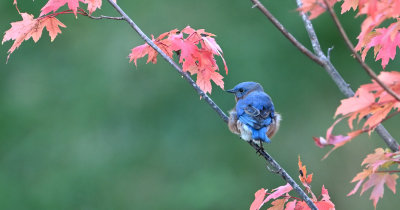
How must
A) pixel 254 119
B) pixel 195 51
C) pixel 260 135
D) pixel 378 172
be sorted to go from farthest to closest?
pixel 254 119, pixel 260 135, pixel 195 51, pixel 378 172

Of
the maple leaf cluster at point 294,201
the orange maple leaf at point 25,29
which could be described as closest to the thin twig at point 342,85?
the maple leaf cluster at point 294,201

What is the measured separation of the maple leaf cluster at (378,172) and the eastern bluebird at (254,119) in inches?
48.4

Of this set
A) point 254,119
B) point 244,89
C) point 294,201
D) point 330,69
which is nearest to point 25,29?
point 254,119

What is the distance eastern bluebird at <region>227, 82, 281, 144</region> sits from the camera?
3.31m

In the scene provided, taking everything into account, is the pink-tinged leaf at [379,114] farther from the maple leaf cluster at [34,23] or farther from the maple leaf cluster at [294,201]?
the maple leaf cluster at [34,23]

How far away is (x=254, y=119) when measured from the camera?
3385 millimetres

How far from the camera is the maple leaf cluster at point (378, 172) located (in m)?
1.82

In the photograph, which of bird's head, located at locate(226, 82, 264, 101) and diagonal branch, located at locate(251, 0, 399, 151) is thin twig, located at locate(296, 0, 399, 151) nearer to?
diagonal branch, located at locate(251, 0, 399, 151)

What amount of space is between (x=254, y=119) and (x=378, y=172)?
1490mm

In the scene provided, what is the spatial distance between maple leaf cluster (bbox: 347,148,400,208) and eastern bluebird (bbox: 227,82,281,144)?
1229mm

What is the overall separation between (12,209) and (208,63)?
587 centimetres

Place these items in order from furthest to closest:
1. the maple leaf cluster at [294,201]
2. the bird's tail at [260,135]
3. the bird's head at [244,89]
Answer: the bird's head at [244,89], the bird's tail at [260,135], the maple leaf cluster at [294,201]

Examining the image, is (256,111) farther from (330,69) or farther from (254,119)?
(330,69)

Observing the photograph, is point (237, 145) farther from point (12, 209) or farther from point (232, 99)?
point (12, 209)
